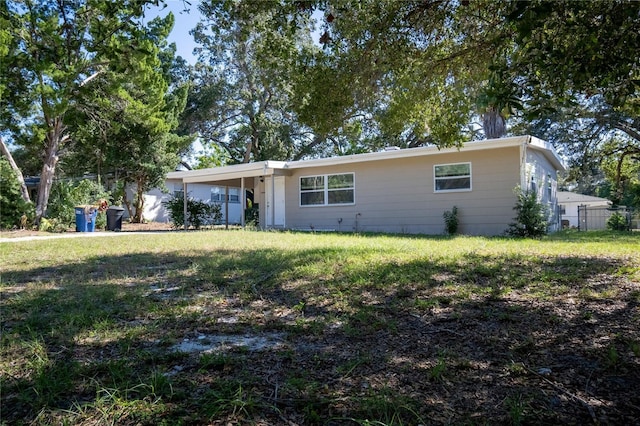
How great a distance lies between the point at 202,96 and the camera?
80.4 ft

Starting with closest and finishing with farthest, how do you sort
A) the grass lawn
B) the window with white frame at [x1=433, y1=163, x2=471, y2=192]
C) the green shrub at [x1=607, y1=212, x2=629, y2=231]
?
the grass lawn, the window with white frame at [x1=433, y1=163, x2=471, y2=192], the green shrub at [x1=607, y1=212, x2=629, y2=231]

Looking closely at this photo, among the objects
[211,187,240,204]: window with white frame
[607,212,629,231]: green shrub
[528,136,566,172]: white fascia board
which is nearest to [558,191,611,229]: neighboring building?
[607,212,629,231]: green shrub

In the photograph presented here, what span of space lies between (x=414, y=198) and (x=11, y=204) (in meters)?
13.2

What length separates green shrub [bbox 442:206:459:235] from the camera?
12.1m

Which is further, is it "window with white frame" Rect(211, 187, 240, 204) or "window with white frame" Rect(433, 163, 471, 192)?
"window with white frame" Rect(211, 187, 240, 204)

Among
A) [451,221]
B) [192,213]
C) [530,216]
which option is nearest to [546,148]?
[530,216]

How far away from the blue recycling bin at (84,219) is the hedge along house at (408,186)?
4.25 m

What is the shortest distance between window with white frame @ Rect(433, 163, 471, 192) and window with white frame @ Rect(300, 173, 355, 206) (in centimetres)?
293

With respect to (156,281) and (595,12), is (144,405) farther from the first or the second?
(595,12)

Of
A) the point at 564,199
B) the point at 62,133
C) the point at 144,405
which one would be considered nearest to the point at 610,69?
the point at 144,405

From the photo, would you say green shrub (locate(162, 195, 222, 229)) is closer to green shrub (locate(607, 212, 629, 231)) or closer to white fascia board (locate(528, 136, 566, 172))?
white fascia board (locate(528, 136, 566, 172))

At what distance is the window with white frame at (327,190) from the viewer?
1460cm

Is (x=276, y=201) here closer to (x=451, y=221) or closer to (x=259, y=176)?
(x=259, y=176)

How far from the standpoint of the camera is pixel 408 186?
1338cm
